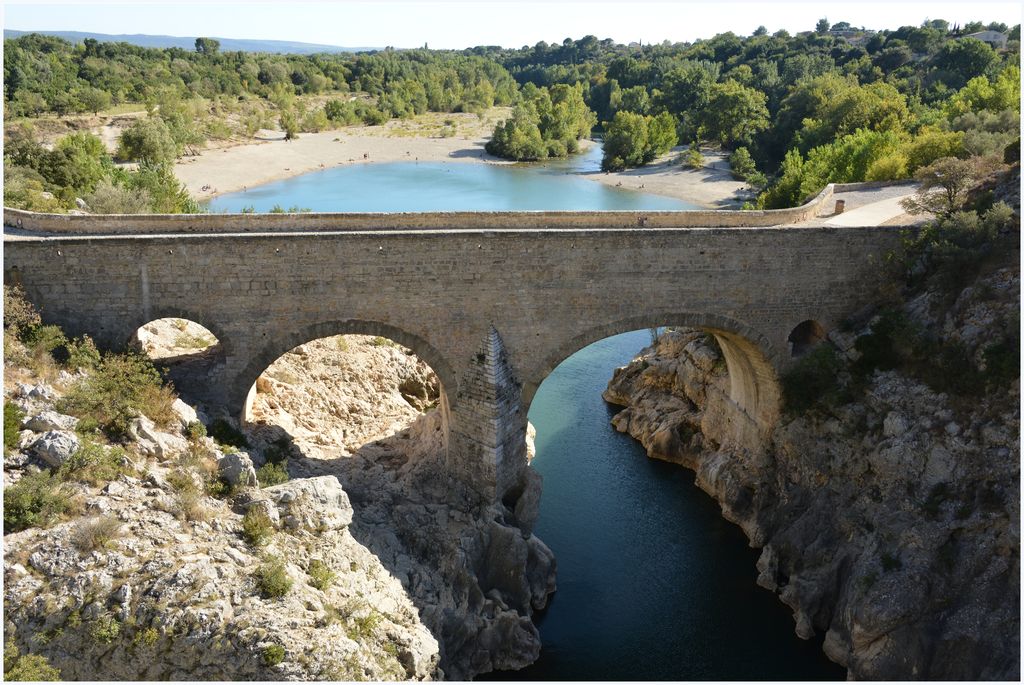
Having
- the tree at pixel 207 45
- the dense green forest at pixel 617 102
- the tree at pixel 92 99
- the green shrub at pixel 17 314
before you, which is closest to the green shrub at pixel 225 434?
the green shrub at pixel 17 314

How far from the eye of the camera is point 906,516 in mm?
14578

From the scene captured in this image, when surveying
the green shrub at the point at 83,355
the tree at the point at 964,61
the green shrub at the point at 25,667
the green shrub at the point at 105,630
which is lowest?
the green shrub at the point at 25,667

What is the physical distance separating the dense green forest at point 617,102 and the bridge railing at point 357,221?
5.08 meters

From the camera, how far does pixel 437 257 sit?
15.0 m

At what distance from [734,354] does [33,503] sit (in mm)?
14516

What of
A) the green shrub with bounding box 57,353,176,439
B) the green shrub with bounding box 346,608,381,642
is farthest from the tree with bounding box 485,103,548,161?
the green shrub with bounding box 346,608,381,642

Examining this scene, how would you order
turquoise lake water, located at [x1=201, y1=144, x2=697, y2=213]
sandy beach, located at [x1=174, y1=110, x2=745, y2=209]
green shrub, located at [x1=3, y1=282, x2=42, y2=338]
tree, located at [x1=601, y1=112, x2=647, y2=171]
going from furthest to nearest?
tree, located at [x1=601, y1=112, x2=647, y2=171]
sandy beach, located at [x1=174, y1=110, x2=745, y2=209]
turquoise lake water, located at [x1=201, y1=144, x2=697, y2=213]
green shrub, located at [x1=3, y1=282, x2=42, y2=338]

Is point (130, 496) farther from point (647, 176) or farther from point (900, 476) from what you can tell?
point (647, 176)

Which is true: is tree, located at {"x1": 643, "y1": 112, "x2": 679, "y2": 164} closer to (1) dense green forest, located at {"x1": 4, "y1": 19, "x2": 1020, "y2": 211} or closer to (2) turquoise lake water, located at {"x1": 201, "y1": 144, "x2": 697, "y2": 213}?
(1) dense green forest, located at {"x1": 4, "y1": 19, "x2": 1020, "y2": 211}

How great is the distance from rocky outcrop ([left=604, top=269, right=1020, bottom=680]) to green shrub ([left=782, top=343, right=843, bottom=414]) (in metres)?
0.28

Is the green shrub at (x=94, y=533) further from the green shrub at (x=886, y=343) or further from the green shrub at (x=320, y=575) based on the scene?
the green shrub at (x=886, y=343)

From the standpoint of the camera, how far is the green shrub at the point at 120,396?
12727 millimetres

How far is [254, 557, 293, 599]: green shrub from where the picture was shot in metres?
11.2

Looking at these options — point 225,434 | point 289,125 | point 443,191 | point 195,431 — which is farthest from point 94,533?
point 289,125
